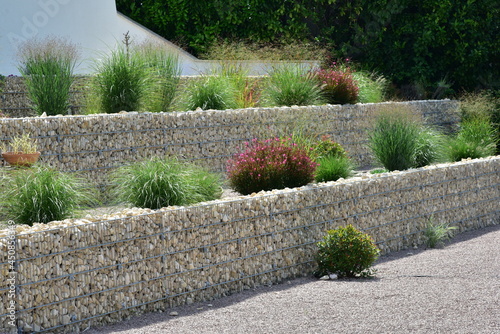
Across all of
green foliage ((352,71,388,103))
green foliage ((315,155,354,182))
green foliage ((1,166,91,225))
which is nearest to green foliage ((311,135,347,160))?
green foliage ((315,155,354,182))

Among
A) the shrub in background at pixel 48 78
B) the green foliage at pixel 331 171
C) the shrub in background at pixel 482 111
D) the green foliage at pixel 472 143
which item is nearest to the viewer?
the green foliage at pixel 331 171

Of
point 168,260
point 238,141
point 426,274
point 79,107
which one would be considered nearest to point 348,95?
point 238,141

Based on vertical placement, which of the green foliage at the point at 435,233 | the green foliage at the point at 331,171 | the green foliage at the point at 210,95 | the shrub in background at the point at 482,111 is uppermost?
the green foliage at the point at 210,95

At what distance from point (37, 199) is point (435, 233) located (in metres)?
4.84

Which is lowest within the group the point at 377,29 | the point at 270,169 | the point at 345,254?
the point at 345,254

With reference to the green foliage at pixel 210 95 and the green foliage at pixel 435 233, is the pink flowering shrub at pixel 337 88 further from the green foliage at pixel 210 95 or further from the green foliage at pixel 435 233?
the green foliage at pixel 435 233

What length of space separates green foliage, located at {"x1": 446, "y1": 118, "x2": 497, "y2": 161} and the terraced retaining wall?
1334mm

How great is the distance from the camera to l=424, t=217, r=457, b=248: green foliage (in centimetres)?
836

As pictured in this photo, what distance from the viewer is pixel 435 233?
331 inches

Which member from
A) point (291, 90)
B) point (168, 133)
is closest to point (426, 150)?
point (291, 90)

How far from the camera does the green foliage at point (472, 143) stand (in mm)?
10758

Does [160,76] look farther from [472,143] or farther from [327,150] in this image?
[472,143]

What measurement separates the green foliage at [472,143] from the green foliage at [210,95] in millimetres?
3530

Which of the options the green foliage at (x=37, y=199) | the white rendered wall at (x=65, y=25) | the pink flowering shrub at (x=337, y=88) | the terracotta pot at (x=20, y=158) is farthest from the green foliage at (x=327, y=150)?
the green foliage at (x=37, y=199)
